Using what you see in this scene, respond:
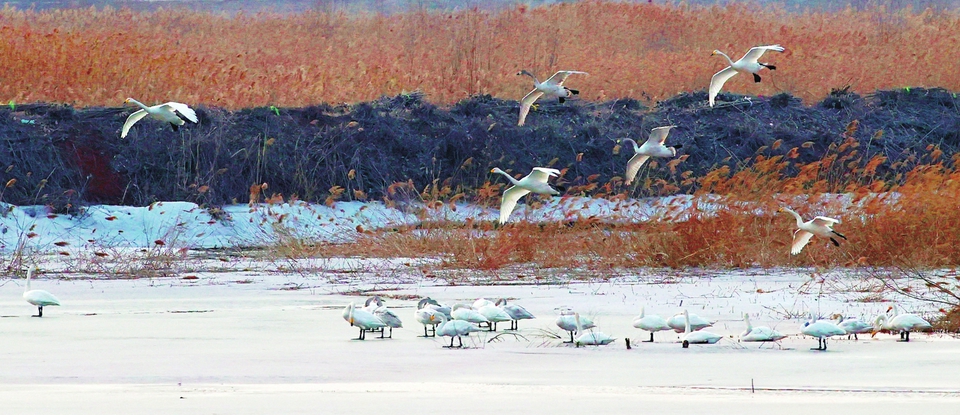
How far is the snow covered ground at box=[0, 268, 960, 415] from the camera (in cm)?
679

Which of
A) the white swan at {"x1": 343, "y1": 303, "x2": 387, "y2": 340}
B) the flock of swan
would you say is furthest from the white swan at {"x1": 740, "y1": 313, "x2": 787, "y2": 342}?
the white swan at {"x1": 343, "y1": 303, "x2": 387, "y2": 340}

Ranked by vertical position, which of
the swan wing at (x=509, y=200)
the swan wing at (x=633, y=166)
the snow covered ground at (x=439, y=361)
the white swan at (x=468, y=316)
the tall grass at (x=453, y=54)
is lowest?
the snow covered ground at (x=439, y=361)

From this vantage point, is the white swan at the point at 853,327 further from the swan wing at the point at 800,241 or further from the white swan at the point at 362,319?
the swan wing at the point at 800,241

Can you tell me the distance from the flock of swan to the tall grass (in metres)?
14.2

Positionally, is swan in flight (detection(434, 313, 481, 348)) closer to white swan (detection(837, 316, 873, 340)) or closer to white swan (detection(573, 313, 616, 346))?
white swan (detection(573, 313, 616, 346))

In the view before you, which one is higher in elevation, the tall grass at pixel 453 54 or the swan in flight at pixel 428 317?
the tall grass at pixel 453 54

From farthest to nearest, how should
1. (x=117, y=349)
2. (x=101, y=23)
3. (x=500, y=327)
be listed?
(x=101, y=23) < (x=500, y=327) < (x=117, y=349)

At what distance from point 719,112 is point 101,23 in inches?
594

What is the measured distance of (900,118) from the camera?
25203mm

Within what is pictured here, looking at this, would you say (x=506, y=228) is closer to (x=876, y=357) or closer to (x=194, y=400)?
(x=876, y=357)

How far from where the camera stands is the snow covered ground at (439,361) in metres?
6.79

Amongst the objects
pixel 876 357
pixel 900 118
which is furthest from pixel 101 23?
pixel 876 357

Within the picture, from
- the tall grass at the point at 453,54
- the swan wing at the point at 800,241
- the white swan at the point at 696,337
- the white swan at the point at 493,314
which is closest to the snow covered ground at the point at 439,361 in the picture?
the white swan at the point at 696,337

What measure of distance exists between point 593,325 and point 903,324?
6.07 ft
